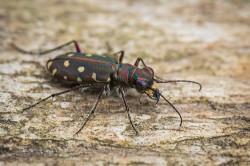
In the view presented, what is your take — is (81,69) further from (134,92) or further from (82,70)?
(134,92)

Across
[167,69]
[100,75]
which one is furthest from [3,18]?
[167,69]

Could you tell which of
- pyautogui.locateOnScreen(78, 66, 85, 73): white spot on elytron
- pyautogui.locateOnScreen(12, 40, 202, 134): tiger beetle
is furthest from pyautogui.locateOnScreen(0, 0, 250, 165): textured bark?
pyautogui.locateOnScreen(78, 66, 85, 73): white spot on elytron

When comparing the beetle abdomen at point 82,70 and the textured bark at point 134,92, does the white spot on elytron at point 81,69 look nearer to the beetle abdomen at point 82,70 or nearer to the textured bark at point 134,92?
the beetle abdomen at point 82,70

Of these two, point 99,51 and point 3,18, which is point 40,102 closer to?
point 99,51

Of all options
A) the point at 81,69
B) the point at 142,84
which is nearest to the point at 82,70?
the point at 81,69

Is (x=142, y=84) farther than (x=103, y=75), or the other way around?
(x=103, y=75)

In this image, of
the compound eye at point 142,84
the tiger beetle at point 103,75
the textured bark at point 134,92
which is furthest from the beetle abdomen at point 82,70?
the compound eye at point 142,84
